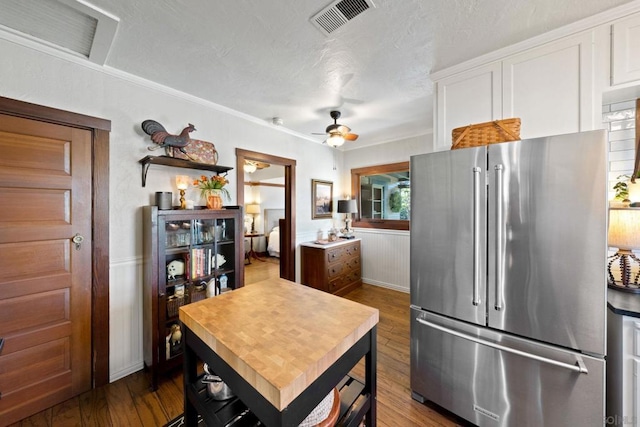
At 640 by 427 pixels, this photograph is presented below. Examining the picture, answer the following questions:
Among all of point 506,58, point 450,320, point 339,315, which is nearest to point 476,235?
point 450,320

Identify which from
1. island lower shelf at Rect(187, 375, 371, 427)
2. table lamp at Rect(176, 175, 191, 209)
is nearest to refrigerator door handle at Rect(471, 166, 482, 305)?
island lower shelf at Rect(187, 375, 371, 427)

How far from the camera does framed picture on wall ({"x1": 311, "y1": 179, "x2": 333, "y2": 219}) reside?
160 inches

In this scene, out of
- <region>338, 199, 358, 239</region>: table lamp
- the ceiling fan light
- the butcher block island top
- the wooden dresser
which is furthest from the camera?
<region>338, 199, 358, 239</region>: table lamp

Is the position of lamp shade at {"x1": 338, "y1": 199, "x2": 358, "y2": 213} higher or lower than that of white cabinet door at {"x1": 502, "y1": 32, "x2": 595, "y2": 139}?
lower

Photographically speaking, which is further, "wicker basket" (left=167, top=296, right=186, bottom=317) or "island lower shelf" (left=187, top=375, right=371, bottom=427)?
"wicker basket" (left=167, top=296, right=186, bottom=317)

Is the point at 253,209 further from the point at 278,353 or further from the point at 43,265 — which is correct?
the point at 278,353

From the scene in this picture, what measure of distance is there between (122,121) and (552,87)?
3340mm

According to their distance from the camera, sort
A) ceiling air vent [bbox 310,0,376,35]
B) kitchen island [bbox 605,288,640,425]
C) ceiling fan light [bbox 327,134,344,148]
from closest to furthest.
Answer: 1. kitchen island [bbox 605,288,640,425]
2. ceiling air vent [bbox 310,0,376,35]
3. ceiling fan light [bbox 327,134,344,148]

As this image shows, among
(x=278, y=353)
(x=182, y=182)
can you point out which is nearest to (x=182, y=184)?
(x=182, y=182)

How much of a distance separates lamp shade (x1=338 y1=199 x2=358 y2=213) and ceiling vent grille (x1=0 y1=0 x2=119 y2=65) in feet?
11.3

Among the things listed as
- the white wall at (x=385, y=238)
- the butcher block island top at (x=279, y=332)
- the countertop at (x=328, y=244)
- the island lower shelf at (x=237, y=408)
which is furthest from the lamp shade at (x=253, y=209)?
the island lower shelf at (x=237, y=408)

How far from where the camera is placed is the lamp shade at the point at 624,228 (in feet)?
4.62

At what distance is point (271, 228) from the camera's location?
22.6 ft

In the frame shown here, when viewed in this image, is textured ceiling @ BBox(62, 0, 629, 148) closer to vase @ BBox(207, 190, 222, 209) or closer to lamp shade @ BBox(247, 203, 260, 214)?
vase @ BBox(207, 190, 222, 209)
